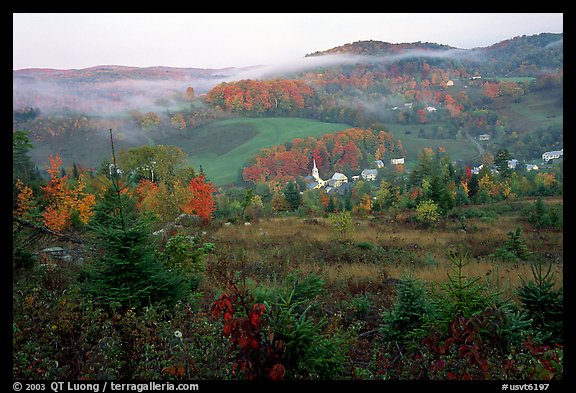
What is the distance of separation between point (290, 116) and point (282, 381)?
50779mm

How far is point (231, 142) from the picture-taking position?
44594 mm

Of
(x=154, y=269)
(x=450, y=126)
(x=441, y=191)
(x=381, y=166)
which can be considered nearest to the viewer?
(x=154, y=269)

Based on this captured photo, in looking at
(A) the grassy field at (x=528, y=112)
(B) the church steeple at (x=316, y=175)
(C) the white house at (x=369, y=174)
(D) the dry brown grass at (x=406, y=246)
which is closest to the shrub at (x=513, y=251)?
(D) the dry brown grass at (x=406, y=246)

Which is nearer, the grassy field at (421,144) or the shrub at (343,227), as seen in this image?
the shrub at (343,227)

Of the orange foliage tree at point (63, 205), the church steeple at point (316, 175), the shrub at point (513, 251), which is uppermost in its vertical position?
the orange foliage tree at point (63, 205)

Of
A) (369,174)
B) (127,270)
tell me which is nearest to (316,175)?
(369,174)

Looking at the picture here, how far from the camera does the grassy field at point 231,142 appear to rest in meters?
39.2

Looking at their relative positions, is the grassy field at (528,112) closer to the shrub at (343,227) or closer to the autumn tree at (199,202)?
the shrub at (343,227)

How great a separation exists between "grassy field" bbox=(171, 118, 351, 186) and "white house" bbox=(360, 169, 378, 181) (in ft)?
44.0

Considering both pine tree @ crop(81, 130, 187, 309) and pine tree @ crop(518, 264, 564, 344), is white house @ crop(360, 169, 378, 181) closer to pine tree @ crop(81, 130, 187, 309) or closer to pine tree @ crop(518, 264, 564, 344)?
pine tree @ crop(518, 264, 564, 344)

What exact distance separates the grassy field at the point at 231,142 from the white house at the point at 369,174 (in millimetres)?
13415
